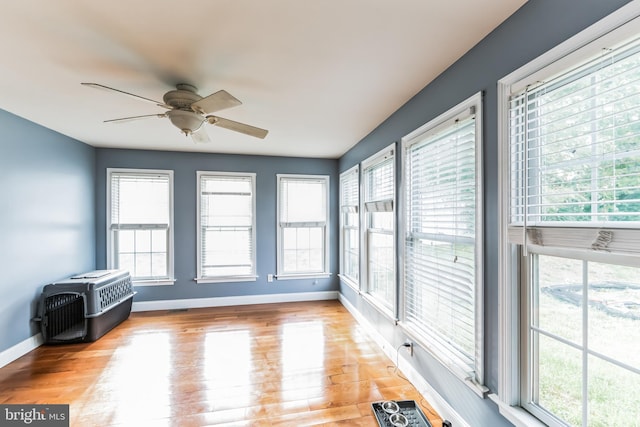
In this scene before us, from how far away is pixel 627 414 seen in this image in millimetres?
1115

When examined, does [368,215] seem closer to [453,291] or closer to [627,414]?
[453,291]

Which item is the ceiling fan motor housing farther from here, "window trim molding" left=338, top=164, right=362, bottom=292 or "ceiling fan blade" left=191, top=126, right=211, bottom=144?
"window trim molding" left=338, top=164, right=362, bottom=292

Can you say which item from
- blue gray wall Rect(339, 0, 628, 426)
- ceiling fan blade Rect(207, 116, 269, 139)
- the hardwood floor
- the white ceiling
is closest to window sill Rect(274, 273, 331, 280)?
the hardwood floor

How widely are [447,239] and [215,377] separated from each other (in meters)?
2.31

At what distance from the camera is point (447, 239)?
Result: 207cm

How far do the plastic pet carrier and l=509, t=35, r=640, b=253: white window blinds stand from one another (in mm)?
4160

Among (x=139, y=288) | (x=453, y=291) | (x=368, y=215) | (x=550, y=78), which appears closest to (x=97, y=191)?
(x=139, y=288)

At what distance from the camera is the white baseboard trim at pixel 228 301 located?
437cm

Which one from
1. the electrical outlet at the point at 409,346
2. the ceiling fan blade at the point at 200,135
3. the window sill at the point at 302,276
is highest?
the ceiling fan blade at the point at 200,135

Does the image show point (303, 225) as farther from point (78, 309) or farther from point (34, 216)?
point (34, 216)

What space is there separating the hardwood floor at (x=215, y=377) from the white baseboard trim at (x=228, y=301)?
65cm

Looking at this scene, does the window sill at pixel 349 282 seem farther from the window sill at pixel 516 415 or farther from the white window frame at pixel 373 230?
the window sill at pixel 516 415

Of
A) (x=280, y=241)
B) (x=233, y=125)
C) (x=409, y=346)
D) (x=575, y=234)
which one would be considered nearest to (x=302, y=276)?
(x=280, y=241)

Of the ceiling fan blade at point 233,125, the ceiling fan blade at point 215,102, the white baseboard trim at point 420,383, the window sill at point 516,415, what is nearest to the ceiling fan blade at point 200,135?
the ceiling fan blade at point 233,125
